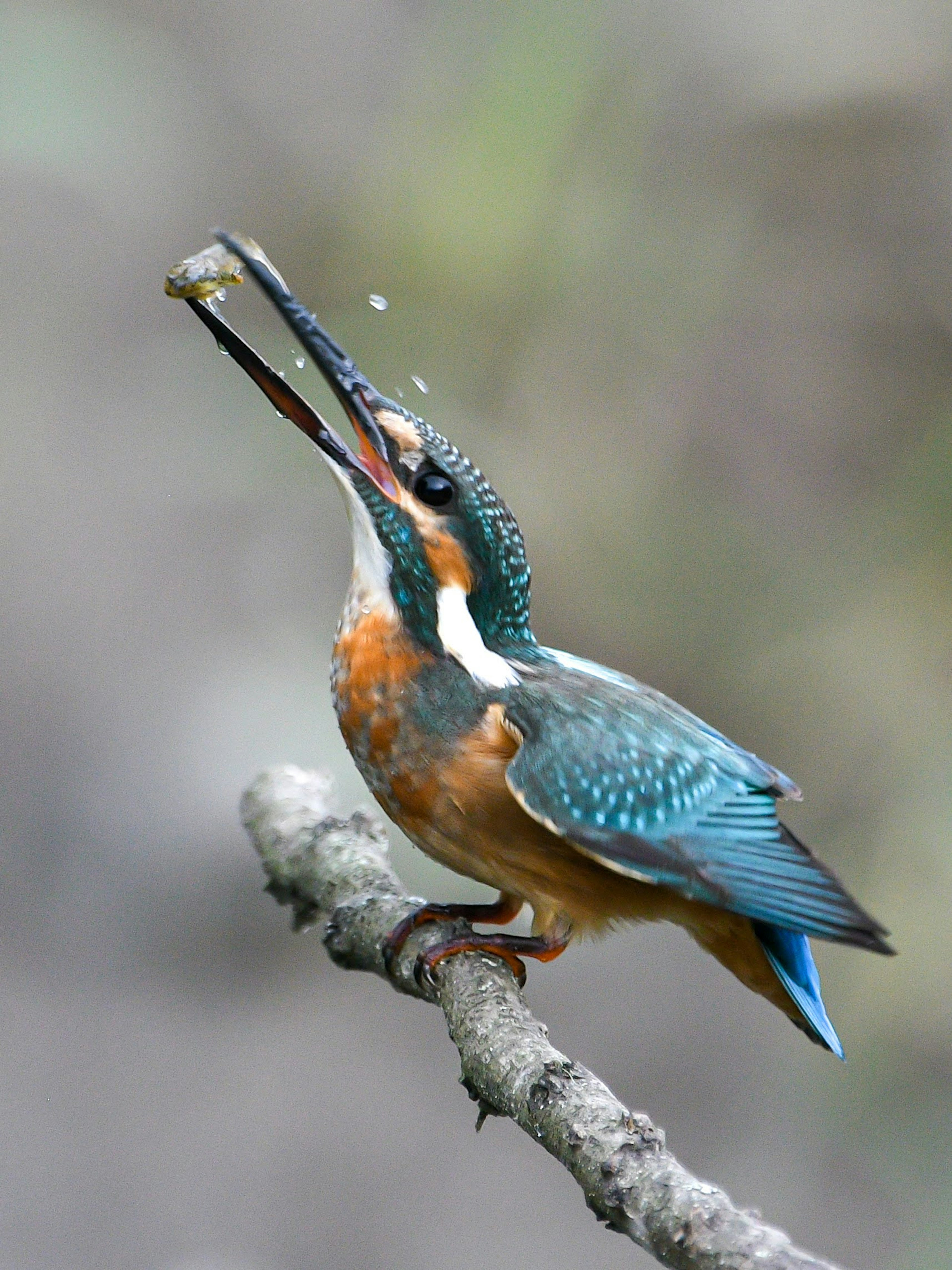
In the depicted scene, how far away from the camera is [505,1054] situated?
1.63m

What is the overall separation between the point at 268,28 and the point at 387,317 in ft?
5.48

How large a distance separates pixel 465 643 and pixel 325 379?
42cm

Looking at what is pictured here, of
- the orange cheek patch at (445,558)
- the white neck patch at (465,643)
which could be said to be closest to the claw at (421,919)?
the white neck patch at (465,643)

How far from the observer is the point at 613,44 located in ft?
12.6

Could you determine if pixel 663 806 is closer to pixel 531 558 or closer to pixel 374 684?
pixel 374 684

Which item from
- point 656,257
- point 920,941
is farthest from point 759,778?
point 656,257

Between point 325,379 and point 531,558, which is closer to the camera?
point 325,379

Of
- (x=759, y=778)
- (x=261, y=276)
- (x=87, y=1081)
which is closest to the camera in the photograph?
(x=261, y=276)

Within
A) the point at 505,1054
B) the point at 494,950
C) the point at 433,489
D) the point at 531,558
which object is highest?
the point at 531,558

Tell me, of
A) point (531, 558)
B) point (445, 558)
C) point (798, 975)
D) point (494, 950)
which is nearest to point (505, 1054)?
point (494, 950)

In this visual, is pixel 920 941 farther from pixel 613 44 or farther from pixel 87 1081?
pixel 613 44

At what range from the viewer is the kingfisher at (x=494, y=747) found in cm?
182

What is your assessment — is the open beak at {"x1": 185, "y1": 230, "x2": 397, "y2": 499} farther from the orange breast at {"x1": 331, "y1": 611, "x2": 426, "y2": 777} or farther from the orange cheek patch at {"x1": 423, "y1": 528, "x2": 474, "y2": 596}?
the orange breast at {"x1": 331, "y1": 611, "x2": 426, "y2": 777}

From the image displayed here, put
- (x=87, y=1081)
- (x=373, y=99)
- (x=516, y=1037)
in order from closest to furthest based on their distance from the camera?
(x=516, y=1037) → (x=87, y=1081) → (x=373, y=99)
